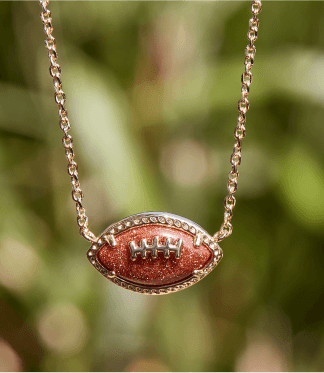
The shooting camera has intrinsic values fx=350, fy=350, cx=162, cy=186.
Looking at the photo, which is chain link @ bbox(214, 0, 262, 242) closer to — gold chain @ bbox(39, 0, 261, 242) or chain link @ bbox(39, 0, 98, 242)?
gold chain @ bbox(39, 0, 261, 242)

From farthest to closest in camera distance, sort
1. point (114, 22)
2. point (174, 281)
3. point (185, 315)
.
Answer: point (185, 315)
point (114, 22)
point (174, 281)

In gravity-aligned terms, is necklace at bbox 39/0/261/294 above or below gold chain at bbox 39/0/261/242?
below

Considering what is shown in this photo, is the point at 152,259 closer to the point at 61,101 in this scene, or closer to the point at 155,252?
the point at 155,252

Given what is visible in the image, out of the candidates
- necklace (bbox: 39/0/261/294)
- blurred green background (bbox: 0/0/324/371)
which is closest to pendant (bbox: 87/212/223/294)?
necklace (bbox: 39/0/261/294)

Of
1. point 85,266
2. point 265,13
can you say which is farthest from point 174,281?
point 265,13

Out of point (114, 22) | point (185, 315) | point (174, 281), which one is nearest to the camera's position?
point (174, 281)

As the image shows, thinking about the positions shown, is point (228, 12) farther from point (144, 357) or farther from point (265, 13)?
point (144, 357)

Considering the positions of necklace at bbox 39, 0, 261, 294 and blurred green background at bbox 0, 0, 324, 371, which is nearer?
necklace at bbox 39, 0, 261, 294
